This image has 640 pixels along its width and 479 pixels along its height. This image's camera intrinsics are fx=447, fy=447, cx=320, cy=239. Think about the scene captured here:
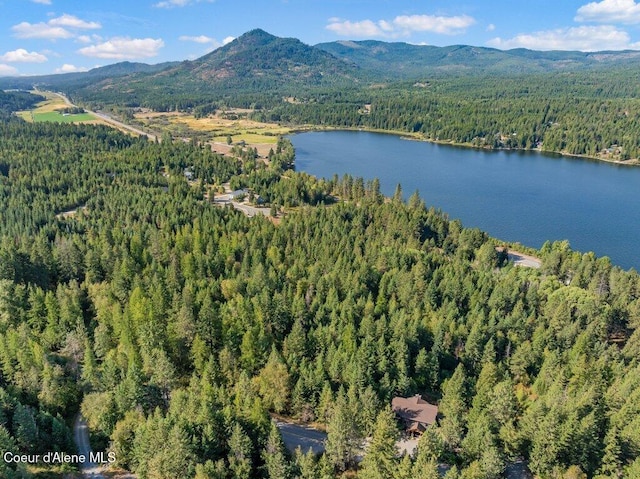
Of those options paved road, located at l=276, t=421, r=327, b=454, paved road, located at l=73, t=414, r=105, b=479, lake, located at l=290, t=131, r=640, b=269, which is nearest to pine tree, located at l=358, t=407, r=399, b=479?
paved road, located at l=276, t=421, r=327, b=454

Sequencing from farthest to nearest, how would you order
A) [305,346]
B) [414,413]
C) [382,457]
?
[305,346], [414,413], [382,457]

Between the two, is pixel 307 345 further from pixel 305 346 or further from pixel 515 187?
pixel 515 187

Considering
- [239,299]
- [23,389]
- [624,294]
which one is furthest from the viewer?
[624,294]

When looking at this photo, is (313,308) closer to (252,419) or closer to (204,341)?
(204,341)

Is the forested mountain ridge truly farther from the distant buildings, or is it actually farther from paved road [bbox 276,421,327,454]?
the distant buildings

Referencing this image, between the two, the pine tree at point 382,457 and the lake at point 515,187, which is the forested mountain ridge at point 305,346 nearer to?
the pine tree at point 382,457

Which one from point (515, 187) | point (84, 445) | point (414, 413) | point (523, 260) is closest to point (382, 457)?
point (414, 413)

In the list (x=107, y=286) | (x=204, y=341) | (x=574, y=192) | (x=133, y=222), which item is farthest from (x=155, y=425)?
(x=574, y=192)
